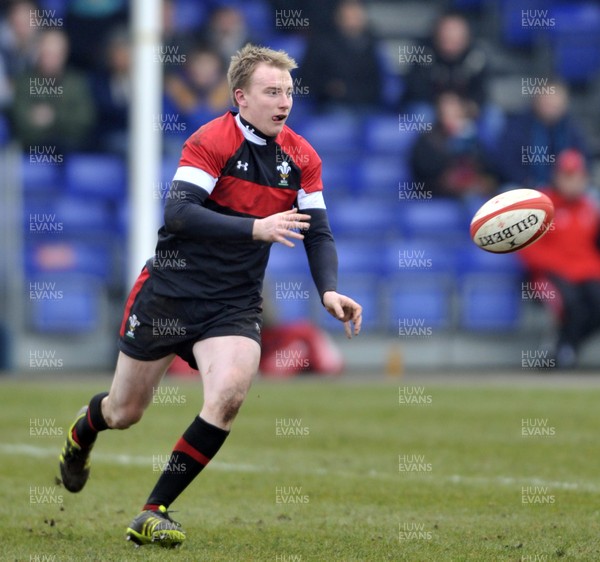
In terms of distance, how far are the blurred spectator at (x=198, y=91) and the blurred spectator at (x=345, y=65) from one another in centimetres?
124

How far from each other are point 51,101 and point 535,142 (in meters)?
6.40

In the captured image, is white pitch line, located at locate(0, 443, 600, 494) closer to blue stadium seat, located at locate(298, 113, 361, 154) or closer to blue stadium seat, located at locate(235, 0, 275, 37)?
blue stadium seat, located at locate(298, 113, 361, 154)

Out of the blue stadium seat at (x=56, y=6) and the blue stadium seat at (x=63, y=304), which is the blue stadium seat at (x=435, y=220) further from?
the blue stadium seat at (x=56, y=6)

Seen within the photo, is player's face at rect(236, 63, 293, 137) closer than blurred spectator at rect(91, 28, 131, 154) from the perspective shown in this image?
Yes

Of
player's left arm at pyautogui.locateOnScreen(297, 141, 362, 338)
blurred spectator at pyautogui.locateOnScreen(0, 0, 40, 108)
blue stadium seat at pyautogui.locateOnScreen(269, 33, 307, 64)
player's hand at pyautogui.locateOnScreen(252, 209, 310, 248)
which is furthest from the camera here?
blue stadium seat at pyautogui.locateOnScreen(269, 33, 307, 64)

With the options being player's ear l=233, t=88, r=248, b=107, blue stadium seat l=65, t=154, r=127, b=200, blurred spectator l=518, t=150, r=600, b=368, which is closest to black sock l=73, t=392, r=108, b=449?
player's ear l=233, t=88, r=248, b=107

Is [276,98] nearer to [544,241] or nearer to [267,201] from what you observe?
[267,201]

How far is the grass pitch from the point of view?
231 inches

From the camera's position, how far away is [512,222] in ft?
21.9

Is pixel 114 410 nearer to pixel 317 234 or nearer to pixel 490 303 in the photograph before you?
pixel 317 234

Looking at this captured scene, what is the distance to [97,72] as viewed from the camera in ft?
58.2

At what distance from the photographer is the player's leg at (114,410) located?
20.4 ft

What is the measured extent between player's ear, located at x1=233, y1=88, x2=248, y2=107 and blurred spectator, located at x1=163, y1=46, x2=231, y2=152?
11.0 m

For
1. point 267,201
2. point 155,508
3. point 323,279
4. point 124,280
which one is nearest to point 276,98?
point 267,201
